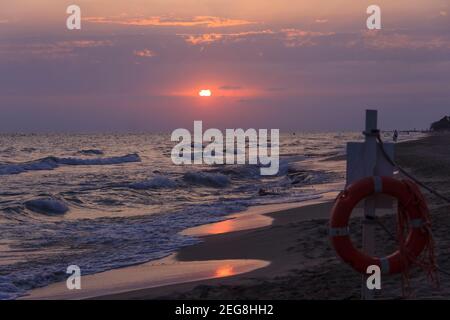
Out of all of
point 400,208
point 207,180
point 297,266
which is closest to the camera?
point 400,208

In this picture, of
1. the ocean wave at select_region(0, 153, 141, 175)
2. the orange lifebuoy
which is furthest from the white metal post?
the ocean wave at select_region(0, 153, 141, 175)

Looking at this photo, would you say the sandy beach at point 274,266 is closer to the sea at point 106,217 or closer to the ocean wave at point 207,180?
the sea at point 106,217

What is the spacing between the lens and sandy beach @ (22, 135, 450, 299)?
6223 millimetres

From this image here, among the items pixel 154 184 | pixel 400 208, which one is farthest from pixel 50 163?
pixel 400 208

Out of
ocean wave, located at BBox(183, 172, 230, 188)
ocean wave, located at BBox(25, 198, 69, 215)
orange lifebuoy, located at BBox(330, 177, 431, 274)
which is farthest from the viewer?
ocean wave, located at BBox(183, 172, 230, 188)

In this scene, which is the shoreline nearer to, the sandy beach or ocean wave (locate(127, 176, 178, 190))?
the sandy beach

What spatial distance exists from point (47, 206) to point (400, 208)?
1252 centimetres

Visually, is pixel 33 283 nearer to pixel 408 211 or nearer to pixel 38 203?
pixel 408 211

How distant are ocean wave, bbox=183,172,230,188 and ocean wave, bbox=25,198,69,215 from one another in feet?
28.9

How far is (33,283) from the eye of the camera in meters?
7.69

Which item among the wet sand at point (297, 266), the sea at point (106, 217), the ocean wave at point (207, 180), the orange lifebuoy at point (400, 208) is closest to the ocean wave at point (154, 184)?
the sea at point (106, 217)

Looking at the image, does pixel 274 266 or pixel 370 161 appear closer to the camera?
pixel 370 161

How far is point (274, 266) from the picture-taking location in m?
7.92

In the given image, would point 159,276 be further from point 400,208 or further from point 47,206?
point 47,206
